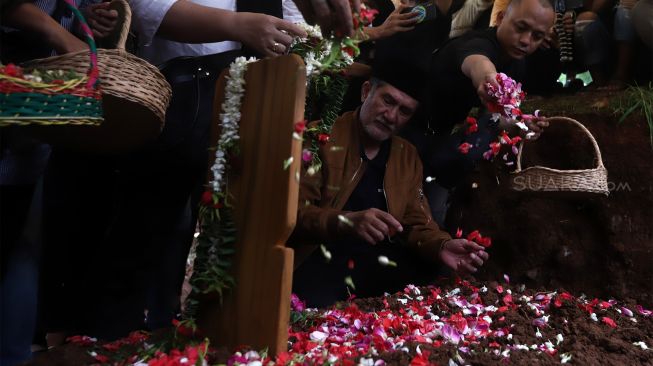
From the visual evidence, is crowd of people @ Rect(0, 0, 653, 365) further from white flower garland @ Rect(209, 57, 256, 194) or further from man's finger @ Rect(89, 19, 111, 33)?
white flower garland @ Rect(209, 57, 256, 194)

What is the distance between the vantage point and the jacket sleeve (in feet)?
9.07

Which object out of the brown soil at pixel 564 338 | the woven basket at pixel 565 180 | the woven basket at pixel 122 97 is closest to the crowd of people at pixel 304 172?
the woven basket at pixel 122 97

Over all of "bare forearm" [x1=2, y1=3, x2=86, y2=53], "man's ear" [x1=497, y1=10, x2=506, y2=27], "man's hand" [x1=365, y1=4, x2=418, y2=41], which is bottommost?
"bare forearm" [x1=2, y1=3, x2=86, y2=53]

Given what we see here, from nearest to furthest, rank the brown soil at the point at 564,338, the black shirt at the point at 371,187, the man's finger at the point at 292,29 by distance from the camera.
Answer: the brown soil at the point at 564,338 → the man's finger at the point at 292,29 → the black shirt at the point at 371,187

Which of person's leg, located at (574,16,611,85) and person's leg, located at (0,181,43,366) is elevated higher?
person's leg, located at (574,16,611,85)

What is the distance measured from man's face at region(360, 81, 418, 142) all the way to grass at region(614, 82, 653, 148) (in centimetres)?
137

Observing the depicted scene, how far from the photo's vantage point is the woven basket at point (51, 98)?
1.17 metres

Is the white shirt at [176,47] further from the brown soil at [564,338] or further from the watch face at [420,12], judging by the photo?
the brown soil at [564,338]

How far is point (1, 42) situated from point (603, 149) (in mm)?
3067

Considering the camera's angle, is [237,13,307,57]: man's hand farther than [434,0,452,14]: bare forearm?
No

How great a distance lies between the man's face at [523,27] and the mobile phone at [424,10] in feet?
1.25

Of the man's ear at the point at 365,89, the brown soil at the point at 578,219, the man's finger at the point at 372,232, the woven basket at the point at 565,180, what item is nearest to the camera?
the man's finger at the point at 372,232

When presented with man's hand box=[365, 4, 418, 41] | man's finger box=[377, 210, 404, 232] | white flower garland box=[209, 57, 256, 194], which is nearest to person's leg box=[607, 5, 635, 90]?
man's hand box=[365, 4, 418, 41]

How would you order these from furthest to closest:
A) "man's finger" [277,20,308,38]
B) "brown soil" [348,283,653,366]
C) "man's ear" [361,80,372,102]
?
"man's ear" [361,80,372,102] < "man's finger" [277,20,308,38] < "brown soil" [348,283,653,366]
